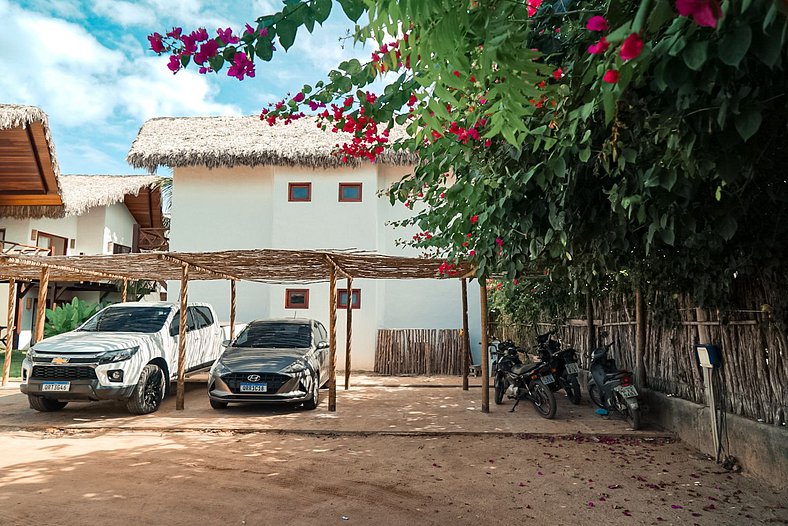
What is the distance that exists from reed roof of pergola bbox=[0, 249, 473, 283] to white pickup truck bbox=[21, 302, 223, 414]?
3.39 feet

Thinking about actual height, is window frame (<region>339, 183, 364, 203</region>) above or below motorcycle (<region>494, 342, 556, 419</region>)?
above

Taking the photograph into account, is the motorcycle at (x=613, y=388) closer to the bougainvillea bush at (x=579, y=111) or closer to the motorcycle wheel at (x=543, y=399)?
the motorcycle wheel at (x=543, y=399)

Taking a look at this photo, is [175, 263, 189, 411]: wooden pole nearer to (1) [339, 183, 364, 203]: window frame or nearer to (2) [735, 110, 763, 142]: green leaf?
(1) [339, 183, 364, 203]: window frame

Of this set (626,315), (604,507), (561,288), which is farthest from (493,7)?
(561,288)

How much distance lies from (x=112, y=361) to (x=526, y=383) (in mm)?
6306

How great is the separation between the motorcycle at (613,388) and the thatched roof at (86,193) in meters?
15.5

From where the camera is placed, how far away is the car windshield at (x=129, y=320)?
919 cm

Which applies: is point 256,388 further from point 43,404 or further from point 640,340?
point 640,340

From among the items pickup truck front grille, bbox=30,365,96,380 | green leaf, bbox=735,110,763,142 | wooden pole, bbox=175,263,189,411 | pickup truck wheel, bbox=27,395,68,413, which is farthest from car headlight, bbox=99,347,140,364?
green leaf, bbox=735,110,763,142

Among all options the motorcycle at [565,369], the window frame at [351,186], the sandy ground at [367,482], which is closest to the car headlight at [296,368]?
the sandy ground at [367,482]

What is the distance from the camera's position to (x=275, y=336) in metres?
9.59

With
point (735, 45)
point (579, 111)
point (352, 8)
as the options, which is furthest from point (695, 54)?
point (352, 8)

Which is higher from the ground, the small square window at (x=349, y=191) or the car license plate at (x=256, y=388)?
the small square window at (x=349, y=191)

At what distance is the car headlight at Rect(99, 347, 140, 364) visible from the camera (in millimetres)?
7672
